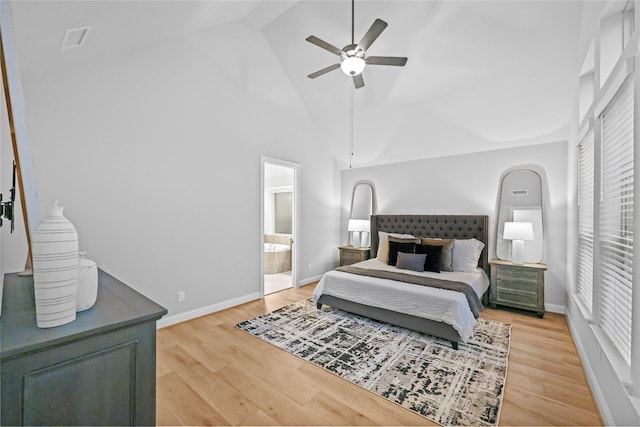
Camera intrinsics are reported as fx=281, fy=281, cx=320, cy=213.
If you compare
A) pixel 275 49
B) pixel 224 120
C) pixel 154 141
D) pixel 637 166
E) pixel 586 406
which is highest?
pixel 275 49

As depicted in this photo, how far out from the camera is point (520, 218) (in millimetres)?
3928

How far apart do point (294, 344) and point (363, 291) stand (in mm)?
979

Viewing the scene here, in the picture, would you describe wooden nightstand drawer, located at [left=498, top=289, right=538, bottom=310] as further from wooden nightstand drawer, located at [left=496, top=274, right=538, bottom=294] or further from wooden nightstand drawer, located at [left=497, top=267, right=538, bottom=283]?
wooden nightstand drawer, located at [left=497, top=267, right=538, bottom=283]

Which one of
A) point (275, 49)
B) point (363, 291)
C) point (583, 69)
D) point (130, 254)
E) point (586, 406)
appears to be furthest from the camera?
point (275, 49)

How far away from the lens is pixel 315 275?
17.4 feet

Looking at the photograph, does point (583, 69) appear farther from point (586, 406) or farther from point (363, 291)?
point (363, 291)

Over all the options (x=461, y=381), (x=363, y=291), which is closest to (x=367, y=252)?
(x=363, y=291)

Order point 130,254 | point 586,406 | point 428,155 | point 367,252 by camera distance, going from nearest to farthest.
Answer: point 586,406, point 130,254, point 428,155, point 367,252

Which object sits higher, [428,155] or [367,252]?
[428,155]

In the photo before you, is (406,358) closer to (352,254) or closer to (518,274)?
(518,274)

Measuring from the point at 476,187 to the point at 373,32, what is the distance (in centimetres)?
304

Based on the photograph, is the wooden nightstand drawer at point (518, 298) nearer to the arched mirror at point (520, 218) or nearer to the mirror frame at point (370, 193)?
the arched mirror at point (520, 218)

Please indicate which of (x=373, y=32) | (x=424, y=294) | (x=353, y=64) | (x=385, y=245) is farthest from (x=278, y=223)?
(x=373, y=32)

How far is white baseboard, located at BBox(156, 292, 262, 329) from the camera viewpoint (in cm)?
319
